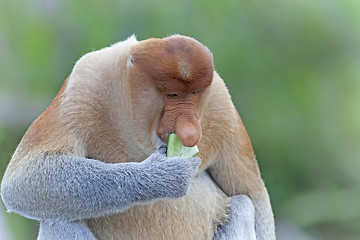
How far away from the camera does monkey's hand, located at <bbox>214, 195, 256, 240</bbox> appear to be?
10.2ft

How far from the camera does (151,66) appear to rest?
8.05 ft

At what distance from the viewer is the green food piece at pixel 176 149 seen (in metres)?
2.44

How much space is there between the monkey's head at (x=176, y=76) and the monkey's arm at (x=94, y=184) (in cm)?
18

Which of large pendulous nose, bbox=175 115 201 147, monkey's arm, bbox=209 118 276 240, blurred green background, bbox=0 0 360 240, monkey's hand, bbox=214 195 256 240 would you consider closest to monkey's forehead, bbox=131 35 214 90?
large pendulous nose, bbox=175 115 201 147

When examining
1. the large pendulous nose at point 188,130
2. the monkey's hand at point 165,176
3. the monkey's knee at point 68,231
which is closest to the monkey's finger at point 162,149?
the monkey's hand at point 165,176

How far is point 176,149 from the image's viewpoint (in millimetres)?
2520

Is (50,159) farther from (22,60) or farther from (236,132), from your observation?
(22,60)

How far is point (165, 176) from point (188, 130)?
0.32 metres

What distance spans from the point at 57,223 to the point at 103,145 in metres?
0.42

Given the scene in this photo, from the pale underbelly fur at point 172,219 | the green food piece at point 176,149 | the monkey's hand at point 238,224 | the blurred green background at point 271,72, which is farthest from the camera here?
the blurred green background at point 271,72

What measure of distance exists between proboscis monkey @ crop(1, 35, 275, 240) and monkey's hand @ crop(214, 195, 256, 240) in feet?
0.73

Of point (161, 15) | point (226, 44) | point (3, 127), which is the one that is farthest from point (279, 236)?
point (3, 127)

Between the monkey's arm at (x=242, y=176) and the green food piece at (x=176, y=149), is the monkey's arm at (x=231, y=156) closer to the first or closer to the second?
the monkey's arm at (x=242, y=176)

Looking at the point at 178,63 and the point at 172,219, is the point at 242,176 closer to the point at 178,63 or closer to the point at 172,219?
the point at 172,219
